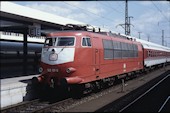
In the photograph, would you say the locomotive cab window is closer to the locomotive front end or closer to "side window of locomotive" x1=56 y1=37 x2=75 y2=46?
the locomotive front end

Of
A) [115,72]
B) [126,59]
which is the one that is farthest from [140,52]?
[115,72]

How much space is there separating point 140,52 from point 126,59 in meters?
6.33

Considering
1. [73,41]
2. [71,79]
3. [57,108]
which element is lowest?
[57,108]

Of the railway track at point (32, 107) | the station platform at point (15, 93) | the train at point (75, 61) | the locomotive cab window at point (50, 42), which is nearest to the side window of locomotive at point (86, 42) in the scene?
the train at point (75, 61)

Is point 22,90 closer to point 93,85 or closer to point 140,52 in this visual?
point 93,85

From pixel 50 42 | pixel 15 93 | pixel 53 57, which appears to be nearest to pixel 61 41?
pixel 50 42

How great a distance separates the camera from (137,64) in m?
26.2

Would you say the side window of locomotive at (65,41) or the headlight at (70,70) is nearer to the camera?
the headlight at (70,70)

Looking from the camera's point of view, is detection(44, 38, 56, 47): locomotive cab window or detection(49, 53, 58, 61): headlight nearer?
detection(49, 53, 58, 61): headlight

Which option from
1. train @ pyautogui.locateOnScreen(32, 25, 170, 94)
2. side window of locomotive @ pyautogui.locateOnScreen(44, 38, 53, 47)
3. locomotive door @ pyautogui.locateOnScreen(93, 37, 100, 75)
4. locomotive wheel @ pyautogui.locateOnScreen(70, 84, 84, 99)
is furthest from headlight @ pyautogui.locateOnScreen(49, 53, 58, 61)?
locomotive door @ pyautogui.locateOnScreen(93, 37, 100, 75)

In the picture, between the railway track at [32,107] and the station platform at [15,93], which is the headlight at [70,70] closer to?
the railway track at [32,107]

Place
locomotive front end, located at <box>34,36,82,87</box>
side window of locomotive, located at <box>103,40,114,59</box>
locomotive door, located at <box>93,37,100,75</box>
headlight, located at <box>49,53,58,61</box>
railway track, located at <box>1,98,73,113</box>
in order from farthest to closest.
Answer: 1. side window of locomotive, located at <box>103,40,114,59</box>
2. locomotive door, located at <box>93,37,100,75</box>
3. headlight, located at <box>49,53,58,61</box>
4. locomotive front end, located at <box>34,36,82,87</box>
5. railway track, located at <box>1,98,73,113</box>

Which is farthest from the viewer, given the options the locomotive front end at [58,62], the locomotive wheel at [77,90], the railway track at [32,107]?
the locomotive wheel at [77,90]

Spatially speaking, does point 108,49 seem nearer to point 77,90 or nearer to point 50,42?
point 77,90
